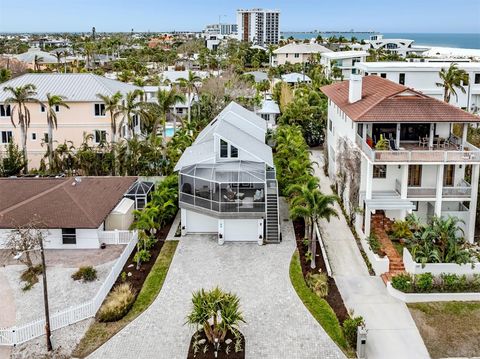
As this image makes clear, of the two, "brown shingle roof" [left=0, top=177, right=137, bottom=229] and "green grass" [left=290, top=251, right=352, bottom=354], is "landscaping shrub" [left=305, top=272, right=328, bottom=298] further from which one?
"brown shingle roof" [left=0, top=177, right=137, bottom=229]

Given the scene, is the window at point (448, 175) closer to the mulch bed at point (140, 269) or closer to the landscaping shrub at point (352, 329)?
the landscaping shrub at point (352, 329)

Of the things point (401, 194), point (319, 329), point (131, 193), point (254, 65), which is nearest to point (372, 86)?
point (401, 194)

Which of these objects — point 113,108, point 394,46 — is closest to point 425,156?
point 113,108

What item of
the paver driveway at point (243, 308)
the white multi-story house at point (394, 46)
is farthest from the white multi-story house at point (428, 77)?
the white multi-story house at point (394, 46)

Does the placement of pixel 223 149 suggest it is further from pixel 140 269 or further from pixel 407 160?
pixel 407 160

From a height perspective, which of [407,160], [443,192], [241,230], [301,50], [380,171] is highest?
[301,50]

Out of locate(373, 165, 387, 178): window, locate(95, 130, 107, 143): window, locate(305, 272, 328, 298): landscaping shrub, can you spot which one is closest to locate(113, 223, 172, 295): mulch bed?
locate(305, 272, 328, 298): landscaping shrub

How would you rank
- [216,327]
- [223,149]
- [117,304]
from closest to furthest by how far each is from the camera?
1. [216,327]
2. [117,304]
3. [223,149]

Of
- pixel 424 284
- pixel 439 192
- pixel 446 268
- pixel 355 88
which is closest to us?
pixel 424 284
